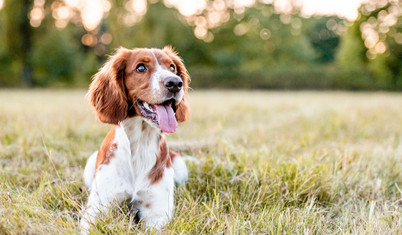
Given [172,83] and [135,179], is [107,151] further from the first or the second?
[172,83]

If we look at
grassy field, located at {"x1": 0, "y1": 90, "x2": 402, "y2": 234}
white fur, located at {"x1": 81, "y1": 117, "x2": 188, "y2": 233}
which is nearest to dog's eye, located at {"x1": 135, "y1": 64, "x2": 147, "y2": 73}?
white fur, located at {"x1": 81, "y1": 117, "x2": 188, "y2": 233}

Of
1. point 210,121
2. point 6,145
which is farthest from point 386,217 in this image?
point 210,121

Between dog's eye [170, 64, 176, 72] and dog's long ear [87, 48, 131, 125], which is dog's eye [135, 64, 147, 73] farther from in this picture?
dog's eye [170, 64, 176, 72]

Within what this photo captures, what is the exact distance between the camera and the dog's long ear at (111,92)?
267cm

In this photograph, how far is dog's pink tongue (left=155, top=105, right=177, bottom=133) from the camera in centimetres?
251

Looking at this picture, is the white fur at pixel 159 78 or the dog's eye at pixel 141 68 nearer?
the white fur at pixel 159 78

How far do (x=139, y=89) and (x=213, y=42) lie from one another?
1179 inches

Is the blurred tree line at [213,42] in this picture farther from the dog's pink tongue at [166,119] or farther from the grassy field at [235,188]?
the dog's pink tongue at [166,119]

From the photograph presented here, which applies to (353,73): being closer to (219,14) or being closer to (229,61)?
(229,61)

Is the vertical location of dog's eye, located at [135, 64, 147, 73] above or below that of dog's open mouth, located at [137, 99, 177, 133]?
above

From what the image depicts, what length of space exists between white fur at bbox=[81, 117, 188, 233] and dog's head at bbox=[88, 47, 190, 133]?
126 millimetres

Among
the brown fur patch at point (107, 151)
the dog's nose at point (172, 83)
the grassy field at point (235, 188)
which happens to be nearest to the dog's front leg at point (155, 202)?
the grassy field at point (235, 188)

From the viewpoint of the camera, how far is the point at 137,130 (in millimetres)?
2711

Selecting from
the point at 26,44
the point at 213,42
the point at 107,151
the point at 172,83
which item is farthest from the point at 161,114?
the point at 213,42
